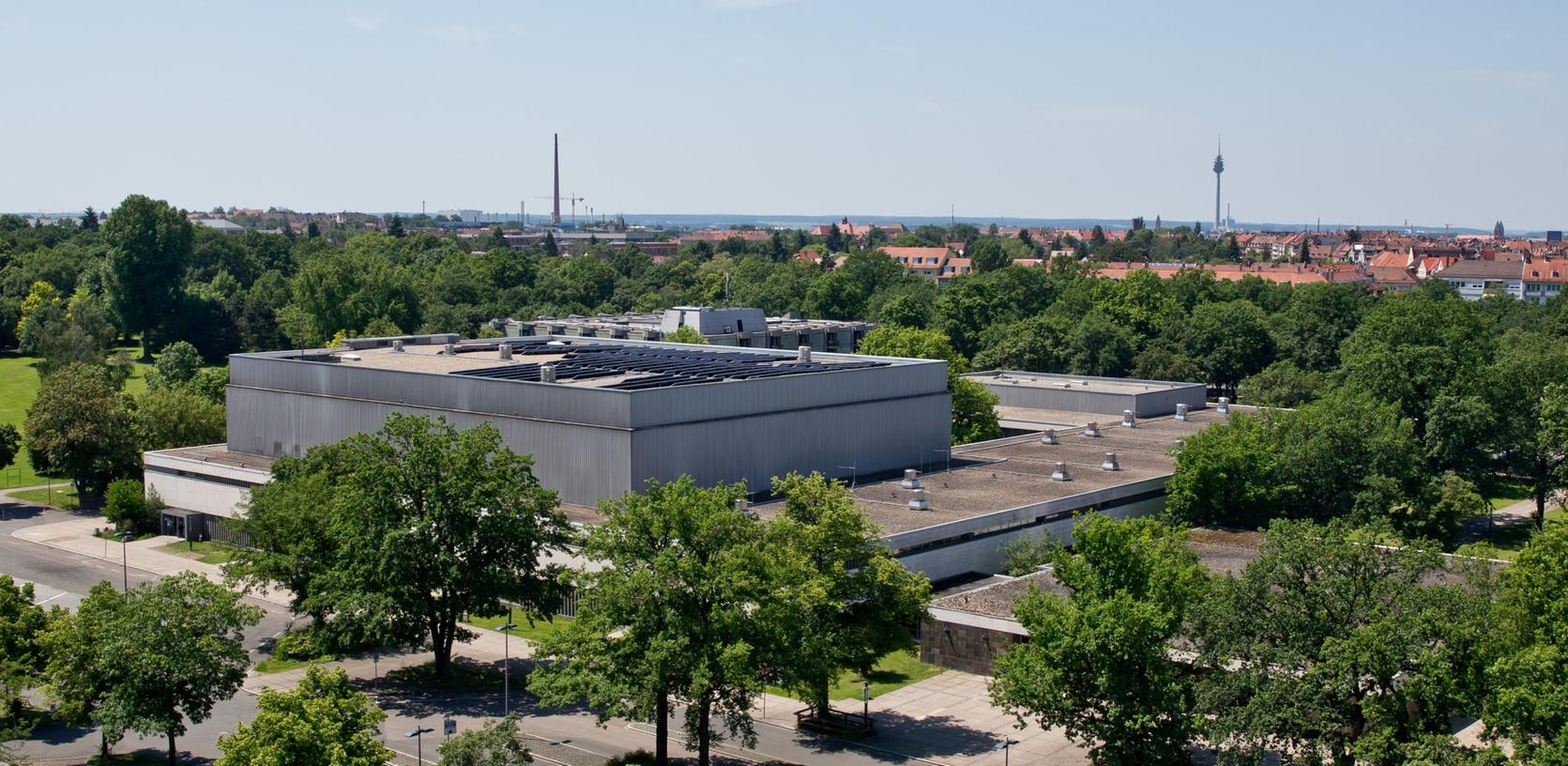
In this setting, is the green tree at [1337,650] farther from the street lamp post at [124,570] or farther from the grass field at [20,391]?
the grass field at [20,391]

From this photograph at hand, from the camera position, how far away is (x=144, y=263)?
138m

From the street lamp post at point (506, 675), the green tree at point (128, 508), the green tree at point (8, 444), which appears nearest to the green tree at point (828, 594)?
the street lamp post at point (506, 675)

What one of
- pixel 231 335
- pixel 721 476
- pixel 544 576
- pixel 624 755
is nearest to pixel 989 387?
pixel 721 476

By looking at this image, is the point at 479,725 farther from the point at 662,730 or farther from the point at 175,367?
the point at 175,367

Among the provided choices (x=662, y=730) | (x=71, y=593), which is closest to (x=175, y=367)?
(x=71, y=593)

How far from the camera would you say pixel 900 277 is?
182 metres

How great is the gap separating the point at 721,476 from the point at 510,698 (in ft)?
60.8

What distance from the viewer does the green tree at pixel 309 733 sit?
31.4 m

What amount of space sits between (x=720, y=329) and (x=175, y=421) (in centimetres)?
4628

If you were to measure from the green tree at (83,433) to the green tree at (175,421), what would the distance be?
957 millimetres

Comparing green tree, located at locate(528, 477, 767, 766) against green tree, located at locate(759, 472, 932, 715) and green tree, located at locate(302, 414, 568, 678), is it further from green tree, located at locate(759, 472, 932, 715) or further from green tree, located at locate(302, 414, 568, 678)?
green tree, located at locate(302, 414, 568, 678)

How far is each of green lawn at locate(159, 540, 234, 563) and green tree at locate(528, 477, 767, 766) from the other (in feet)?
106

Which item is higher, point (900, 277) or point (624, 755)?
point (900, 277)

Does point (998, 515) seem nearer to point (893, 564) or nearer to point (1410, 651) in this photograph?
point (893, 564)
